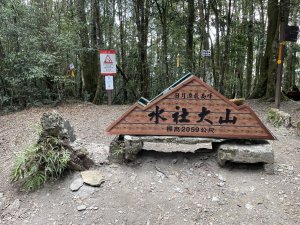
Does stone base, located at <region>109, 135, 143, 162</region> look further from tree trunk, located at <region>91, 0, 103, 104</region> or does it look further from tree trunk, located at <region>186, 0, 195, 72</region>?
tree trunk, located at <region>186, 0, 195, 72</region>

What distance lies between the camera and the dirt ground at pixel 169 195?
271 centimetres

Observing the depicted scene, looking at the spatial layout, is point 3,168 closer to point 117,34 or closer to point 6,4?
point 6,4

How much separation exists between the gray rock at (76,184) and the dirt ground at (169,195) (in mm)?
53

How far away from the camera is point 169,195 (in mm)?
3031

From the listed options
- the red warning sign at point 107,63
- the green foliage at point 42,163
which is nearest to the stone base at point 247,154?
the green foliage at point 42,163

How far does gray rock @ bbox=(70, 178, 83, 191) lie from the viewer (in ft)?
10.1

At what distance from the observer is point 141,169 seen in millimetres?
3512

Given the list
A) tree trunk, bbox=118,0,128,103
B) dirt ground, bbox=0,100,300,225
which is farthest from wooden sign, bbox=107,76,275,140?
tree trunk, bbox=118,0,128,103

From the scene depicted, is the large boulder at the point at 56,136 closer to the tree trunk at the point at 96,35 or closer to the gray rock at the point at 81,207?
the gray rock at the point at 81,207

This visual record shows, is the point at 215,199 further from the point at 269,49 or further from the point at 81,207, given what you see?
the point at 269,49

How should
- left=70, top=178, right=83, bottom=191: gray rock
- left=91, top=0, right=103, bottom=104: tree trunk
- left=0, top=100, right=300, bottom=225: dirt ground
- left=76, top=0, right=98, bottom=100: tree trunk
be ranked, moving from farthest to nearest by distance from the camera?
left=91, top=0, right=103, bottom=104: tree trunk, left=76, top=0, right=98, bottom=100: tree trunk, left=70, top=178, right=83, bottom=191: gray rock, left=0, top=100, right=300, bottom=225: dirt ground

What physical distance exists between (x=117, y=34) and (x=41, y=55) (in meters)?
6.65

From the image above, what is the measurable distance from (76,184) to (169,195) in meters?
1.16

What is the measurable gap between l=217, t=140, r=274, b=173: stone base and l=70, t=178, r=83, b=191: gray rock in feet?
6.12
